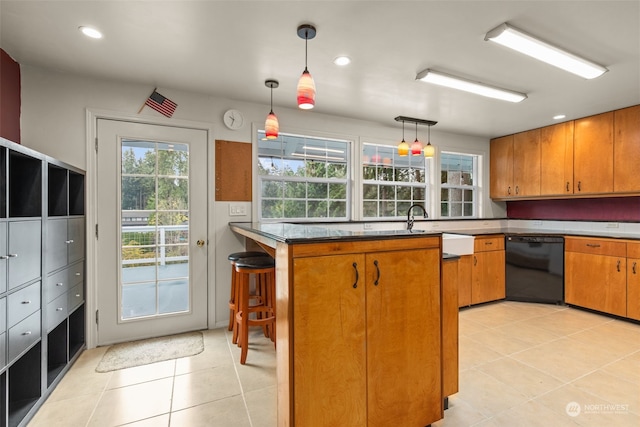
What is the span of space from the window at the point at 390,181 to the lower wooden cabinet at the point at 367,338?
8.37 ft

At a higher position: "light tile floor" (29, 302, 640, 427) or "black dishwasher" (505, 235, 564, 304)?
"black dishwasher" (505, 235, 564, 304)

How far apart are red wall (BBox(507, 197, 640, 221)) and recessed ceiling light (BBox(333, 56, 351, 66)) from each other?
13.3 feet

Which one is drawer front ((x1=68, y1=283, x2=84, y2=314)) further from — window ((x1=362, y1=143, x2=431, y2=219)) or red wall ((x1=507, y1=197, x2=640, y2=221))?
red wall ((x1=507, y1=197, x2=640, y2=221))

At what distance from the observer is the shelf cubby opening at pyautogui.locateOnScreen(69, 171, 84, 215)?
264 centimetres

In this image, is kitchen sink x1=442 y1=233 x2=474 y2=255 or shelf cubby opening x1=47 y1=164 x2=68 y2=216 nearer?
shelf cubby opening x1=47 y1=164 x2=68 y2=216

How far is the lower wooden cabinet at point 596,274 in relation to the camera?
132 inches

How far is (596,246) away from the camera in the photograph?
3.57m

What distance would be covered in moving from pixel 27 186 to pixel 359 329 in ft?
7.30

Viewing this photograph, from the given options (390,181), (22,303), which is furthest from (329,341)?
(390,181)

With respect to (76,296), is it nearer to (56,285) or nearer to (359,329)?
(56,285)

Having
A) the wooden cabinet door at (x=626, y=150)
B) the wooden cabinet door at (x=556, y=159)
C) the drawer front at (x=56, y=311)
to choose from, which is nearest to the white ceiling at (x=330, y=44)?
the wooden cabinet door at (x=626, y=150)

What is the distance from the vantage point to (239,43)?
219 centimetres

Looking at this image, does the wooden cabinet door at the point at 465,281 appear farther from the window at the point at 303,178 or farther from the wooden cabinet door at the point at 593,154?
the wooden cabinet door at the point at 593,154

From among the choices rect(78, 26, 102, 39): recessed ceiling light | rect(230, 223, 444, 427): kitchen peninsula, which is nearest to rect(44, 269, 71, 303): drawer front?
rect(230, 223, 444, 427): kitchen peninsula
